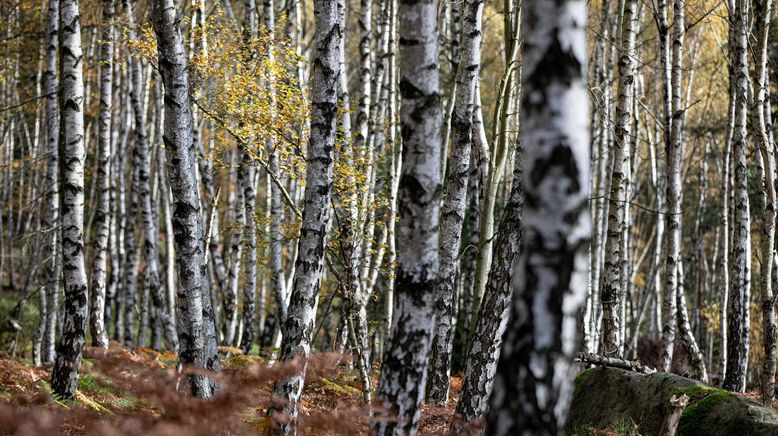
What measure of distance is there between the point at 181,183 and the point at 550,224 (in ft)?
13.6

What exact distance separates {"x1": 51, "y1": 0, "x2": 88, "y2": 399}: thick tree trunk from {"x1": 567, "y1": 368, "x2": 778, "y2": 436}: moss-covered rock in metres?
5.44

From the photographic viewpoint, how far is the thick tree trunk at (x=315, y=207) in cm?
625

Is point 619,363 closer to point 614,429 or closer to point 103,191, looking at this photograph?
point 614,429

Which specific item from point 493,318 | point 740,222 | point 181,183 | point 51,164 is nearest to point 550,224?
point 493,318

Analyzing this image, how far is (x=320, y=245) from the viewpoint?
6305mm

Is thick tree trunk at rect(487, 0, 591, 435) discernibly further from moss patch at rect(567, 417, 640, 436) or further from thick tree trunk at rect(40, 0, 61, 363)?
thick tree trunk at rect(40, 0, 61, 363)

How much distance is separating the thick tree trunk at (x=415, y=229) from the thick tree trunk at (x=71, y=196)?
5.10m

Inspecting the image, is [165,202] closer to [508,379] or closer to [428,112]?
[428,112]

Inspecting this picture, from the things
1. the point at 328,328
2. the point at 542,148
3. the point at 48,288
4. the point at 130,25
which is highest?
the point at 130,25

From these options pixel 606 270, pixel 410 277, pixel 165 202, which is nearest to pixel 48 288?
pixel 165 202

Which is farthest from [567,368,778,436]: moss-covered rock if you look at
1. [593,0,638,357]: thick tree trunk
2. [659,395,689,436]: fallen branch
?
[593,0,638,357]: thick tree trunk

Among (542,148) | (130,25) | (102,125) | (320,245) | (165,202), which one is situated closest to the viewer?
(542,148)

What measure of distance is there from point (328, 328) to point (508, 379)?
54.9ft

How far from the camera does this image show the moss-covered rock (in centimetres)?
570
